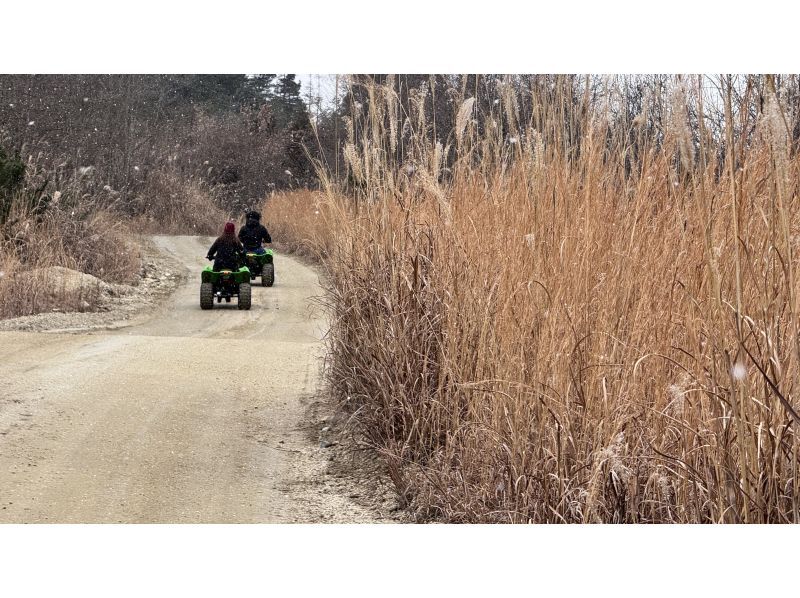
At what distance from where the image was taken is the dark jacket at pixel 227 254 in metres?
3.99

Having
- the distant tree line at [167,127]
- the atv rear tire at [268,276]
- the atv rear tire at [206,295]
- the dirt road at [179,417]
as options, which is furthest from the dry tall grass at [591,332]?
the atv rear tire at [206,295]

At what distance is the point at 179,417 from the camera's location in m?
3.33

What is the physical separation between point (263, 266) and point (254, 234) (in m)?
0.17

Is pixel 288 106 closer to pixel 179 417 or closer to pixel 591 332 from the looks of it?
pixel 179 417

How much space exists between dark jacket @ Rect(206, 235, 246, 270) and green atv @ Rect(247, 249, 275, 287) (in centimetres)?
6

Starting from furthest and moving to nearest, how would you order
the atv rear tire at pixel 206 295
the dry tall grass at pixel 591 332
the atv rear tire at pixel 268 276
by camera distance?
the atv rear tire at pixel 206 295 < the atv rear tire at pixel 268 276 < the dry tall grass at pixel 591 332

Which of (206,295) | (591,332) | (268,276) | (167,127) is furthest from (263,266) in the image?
(591,332)

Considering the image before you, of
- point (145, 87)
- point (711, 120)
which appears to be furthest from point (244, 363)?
point (711, 120)

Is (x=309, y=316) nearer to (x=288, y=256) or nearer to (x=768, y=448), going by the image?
(x=288, y=256)

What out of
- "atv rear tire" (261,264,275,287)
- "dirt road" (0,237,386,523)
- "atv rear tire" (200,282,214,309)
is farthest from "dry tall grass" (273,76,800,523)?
"atv rear tire" (200,282,214,309)

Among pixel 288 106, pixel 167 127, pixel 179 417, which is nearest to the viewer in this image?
pixel 179 417

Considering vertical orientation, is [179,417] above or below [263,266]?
below

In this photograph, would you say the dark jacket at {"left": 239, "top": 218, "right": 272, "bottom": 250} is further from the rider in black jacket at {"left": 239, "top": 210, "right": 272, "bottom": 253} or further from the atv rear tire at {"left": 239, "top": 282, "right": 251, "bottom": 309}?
the atv rear tire at {"left": 239, "top": 282, "right": 251, "bottom": 309}

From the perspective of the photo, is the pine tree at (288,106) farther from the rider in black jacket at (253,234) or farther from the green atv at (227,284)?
the green atv at (227,284)
